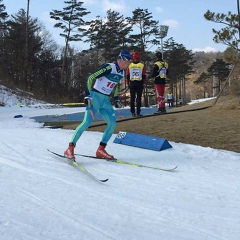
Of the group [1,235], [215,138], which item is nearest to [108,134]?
[215,138]

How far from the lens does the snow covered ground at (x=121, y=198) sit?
100 inches

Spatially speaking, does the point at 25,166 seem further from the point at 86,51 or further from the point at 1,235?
the point at 86,51

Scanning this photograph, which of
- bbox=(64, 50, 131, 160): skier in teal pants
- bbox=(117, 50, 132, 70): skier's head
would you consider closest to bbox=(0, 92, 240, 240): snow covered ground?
bbox=(64, 50, 131, 160): skier in teal pants

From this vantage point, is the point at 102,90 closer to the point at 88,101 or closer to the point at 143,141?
the point at 88,101

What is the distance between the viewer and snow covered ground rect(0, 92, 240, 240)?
8.36ft

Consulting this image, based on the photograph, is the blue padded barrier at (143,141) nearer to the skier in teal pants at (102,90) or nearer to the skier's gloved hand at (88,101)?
the skier in teal pants at (102,90)

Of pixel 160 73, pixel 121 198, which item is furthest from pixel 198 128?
pixel 121 198

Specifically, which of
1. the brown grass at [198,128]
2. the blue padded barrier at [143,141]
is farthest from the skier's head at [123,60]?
the brown grass at [198,128]

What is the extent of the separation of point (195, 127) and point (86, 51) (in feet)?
123

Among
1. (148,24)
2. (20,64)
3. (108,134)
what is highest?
(148,24)

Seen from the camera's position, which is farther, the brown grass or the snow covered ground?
the brown grass

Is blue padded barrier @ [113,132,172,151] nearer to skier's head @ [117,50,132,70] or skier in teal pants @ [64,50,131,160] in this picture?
skier in teal pants @ [64,50,131,160]

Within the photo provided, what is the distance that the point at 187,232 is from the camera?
2588mm

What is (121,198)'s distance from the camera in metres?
3.34
